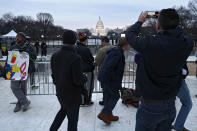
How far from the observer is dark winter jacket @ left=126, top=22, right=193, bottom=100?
70.0 inches

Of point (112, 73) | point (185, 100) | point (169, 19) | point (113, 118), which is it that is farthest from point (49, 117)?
point (169, 19)

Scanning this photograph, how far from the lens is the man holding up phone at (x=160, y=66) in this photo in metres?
1.79

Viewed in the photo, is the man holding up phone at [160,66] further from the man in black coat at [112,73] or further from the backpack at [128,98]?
the backpack at [128,98]

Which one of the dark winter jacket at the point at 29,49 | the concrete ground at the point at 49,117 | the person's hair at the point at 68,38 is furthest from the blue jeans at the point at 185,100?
the dark winter jacket at the point at 29,49

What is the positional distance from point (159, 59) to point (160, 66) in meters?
0.07

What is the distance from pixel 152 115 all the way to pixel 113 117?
2181mm

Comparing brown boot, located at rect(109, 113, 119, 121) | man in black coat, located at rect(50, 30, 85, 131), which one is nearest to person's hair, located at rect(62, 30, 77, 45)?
man in black coat, located at rect(50, 30, 85, 131)

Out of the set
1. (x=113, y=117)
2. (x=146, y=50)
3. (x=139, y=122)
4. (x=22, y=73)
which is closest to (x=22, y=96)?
(x=22, y=73)

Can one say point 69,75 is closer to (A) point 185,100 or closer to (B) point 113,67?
(B) point 113,67

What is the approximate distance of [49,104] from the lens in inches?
199

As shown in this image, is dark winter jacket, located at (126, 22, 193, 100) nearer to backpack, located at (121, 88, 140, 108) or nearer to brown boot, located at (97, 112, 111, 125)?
brown boot, located at (97, 112, 111, 125)

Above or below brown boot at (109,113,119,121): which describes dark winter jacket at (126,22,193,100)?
above

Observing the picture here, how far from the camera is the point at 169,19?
1.81m

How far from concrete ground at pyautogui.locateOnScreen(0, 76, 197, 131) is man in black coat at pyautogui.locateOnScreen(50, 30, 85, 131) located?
3.65 feet
